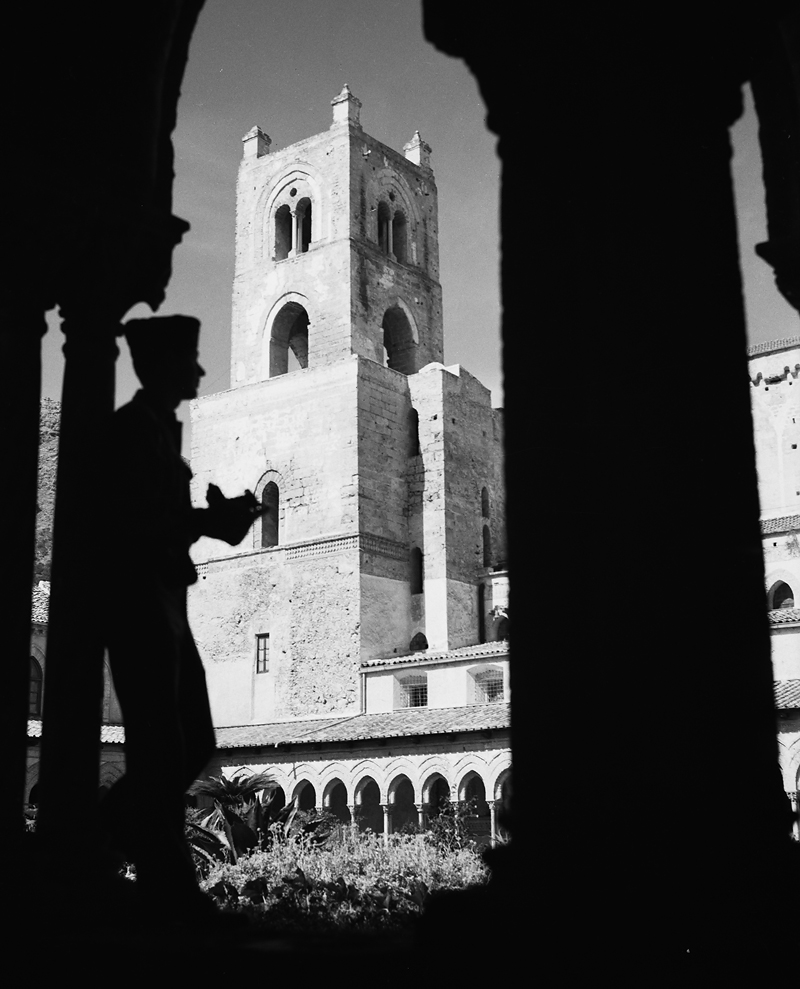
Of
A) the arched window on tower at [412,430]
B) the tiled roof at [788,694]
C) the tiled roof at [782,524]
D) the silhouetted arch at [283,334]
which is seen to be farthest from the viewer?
the silhouetted arch at [283,334]

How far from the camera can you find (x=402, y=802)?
25.5m

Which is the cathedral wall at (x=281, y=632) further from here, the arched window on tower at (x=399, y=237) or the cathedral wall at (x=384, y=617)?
the arched window on tower at (x=399, y=237)

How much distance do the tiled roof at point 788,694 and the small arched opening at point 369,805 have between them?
26.9ft

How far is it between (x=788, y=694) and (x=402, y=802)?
8.63 metres

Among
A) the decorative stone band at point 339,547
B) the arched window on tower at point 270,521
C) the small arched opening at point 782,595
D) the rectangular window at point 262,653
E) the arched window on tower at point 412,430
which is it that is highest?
the arched window on tower at point 412,430

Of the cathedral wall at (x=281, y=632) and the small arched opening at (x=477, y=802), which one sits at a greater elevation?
the cathedral wall at (x=281, y=632)

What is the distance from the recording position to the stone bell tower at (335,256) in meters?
35.4

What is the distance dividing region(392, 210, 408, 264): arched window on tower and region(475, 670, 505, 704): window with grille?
14.2 metres

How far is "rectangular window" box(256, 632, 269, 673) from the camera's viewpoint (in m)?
32.9

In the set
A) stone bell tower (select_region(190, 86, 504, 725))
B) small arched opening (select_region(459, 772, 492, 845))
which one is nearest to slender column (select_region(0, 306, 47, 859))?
small arched opening (select_region(459, 772, 492, 845))

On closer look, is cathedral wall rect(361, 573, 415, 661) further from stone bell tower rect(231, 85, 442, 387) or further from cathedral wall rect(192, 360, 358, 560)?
stone bell tower rect(231, 85, 442, 387)

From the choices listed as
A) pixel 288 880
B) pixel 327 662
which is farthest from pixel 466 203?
pixel 288 880

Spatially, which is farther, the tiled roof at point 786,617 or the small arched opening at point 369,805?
the small arched opening at point 369,805

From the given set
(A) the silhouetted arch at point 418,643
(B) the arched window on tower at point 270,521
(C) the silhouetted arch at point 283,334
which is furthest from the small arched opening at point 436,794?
(C) the silhouetted arch at point 283,334
